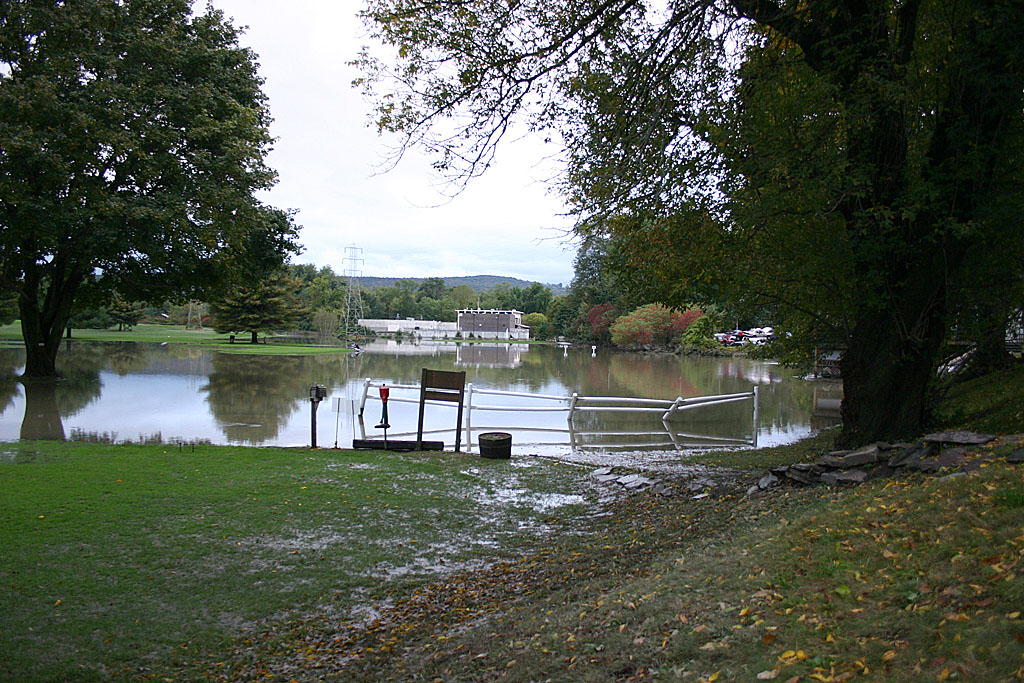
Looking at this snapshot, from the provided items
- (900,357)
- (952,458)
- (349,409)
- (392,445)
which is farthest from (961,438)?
(349,409)

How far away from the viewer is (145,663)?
4230mm

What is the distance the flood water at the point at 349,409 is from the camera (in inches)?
546

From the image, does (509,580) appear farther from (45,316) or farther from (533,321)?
(533,321)

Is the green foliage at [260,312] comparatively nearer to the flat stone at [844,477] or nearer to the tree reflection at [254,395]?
the tree reflection at [254,395]

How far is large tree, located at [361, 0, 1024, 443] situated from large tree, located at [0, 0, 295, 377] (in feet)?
46.9

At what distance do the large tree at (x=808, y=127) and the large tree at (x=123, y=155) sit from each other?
14299 millimetres

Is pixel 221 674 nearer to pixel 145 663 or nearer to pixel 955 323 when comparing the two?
pixel 145 663

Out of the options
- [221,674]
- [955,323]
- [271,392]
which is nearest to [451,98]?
[221,674]

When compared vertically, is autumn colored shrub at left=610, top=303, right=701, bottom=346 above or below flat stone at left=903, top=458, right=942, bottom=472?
above

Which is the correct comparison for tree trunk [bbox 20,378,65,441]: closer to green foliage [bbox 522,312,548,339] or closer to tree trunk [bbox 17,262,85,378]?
tree trunk [bbox 17,262,85,378]

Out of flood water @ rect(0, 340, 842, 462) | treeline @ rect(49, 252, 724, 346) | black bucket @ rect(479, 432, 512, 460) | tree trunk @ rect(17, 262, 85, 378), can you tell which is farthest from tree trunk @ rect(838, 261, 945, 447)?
tree trunk @ rect(17, 262, 85, 378)

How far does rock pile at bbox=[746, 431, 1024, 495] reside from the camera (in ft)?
18.5

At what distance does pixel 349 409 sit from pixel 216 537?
9.44 metres

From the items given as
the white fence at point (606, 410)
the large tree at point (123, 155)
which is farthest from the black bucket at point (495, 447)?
the large tree at point (123, 155)
